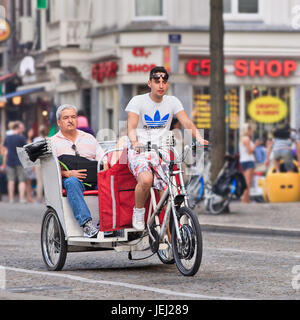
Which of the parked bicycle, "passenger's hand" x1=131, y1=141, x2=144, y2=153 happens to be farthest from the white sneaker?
the parked bicycle

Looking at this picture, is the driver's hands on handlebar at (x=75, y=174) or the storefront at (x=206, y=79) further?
the storefront at (x=206, y=79)

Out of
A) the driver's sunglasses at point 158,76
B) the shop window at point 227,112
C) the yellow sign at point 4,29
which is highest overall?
the yellow sign at point 4,29

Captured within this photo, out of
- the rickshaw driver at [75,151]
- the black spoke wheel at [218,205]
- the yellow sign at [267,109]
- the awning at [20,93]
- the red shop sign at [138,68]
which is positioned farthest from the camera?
the awning at [20,93]

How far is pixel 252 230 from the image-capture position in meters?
16.9

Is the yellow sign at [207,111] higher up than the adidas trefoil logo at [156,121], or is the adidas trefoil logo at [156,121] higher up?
the yellow sign at [207,111]

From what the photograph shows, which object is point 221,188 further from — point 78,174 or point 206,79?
point 206,79

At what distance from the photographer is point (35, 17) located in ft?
137

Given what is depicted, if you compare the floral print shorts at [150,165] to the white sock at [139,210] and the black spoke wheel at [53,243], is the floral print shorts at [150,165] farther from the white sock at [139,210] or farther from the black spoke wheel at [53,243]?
the black spoke wheel at [53,243]

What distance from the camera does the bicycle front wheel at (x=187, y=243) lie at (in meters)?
9.95

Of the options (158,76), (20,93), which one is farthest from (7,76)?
(158,76)

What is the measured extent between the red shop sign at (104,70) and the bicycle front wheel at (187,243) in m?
23.0

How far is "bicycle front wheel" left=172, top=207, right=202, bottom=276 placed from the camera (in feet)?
32.7

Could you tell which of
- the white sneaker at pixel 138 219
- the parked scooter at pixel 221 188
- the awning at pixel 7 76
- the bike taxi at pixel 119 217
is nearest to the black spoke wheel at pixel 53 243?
the bike taxi at pixel 119 217
